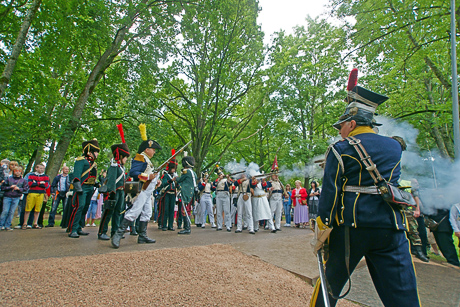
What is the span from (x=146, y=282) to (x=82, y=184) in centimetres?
423

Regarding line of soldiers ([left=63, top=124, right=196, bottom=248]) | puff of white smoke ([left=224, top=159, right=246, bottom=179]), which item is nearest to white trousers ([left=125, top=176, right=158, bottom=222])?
Result: line of soldiers ([left=63, top=124, right=196, bottom=248])

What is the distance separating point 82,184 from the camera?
21.9 feet

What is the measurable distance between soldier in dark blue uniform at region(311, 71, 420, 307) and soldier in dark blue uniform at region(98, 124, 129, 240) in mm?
5076

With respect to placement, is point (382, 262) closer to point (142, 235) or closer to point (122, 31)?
point (142, 235)

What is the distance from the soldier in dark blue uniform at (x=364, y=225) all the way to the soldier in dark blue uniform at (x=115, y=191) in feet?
16.7

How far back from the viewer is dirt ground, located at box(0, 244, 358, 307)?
301cm

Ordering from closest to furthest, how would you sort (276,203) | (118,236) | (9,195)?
1. (118,236)
2. (9,195)
3. (276,203)

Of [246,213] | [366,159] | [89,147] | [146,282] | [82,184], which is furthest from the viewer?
[246,213]

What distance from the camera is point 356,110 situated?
8.33ft

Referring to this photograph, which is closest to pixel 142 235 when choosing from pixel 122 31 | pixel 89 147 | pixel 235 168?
pixel 89 147

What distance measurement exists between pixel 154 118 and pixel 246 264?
13.2 meters

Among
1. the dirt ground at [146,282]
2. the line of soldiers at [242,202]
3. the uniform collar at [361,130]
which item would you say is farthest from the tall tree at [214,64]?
the uniform collar at [361,130]

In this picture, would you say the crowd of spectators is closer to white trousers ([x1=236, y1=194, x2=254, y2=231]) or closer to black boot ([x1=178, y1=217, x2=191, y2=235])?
black boot ([x1=178, y1=217, x2=191, y2=235])

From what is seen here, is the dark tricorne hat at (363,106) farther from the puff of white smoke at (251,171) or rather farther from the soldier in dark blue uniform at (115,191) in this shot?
the puff of white smoke at (251,171)
